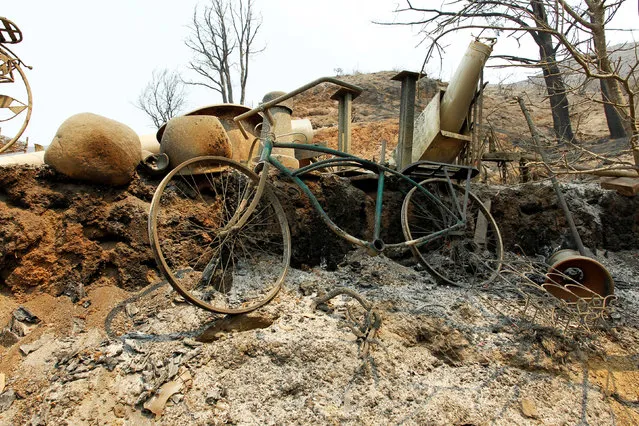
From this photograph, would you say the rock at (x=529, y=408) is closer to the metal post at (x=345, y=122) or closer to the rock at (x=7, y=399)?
the rock at (x=7, y=399)

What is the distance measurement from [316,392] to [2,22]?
4406mm

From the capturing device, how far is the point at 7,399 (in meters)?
1.96

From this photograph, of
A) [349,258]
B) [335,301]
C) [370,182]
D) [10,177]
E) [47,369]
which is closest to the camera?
[47,369]

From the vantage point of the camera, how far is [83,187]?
2.81 m

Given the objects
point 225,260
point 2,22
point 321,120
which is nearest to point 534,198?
point 225,260

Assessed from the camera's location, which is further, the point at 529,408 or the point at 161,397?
the point at 529,408

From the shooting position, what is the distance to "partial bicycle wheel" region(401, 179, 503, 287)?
12.5 feet

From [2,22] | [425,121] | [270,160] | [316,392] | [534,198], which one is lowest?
[316,392]

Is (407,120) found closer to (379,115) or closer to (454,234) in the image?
(454,234)

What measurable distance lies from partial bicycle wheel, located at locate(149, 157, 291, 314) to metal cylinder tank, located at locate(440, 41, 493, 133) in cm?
251

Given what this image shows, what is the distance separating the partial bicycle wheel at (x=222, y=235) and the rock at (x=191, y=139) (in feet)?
0.41

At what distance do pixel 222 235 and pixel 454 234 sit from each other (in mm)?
2215

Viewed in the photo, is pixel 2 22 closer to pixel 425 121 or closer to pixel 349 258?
pixel 349 258

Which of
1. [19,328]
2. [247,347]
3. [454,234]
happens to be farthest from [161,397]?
[454,234]
